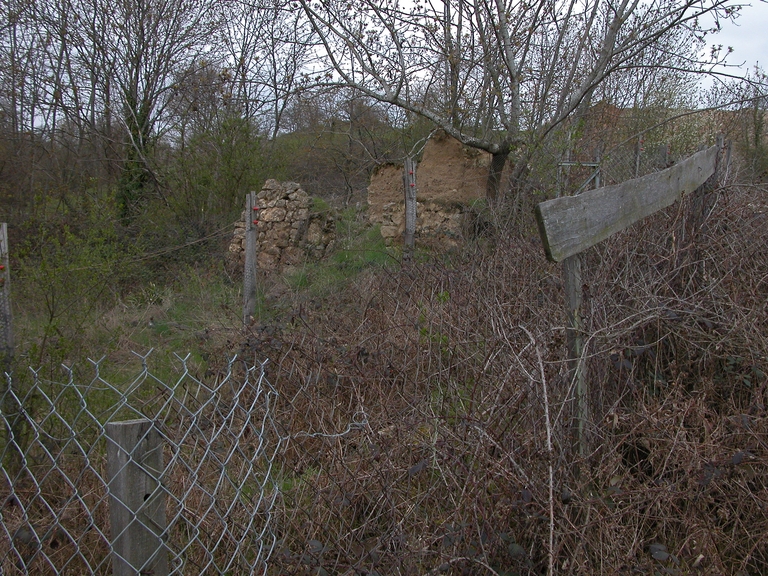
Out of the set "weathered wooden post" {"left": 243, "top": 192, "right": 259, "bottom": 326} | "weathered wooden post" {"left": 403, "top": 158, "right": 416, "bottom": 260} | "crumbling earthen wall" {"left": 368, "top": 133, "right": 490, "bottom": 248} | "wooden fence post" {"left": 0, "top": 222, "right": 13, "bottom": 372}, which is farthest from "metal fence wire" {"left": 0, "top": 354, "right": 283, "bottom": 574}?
"crumbling earthen wall" {"left": 368, "top": 133, "right": 490, "bottom": 248}

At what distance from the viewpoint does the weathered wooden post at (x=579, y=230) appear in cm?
225

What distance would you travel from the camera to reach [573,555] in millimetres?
2150

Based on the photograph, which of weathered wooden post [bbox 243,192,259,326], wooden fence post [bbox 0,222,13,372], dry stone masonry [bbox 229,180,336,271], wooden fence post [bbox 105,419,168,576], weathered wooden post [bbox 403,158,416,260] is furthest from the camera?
dry stone masonry [bbox 229,180,336,271]

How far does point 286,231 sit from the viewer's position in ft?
33.5

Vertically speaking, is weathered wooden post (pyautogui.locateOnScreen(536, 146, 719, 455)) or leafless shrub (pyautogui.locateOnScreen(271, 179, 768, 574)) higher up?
weathered wooden post (pyautogui.locateOnScreen(536, 146, 719, 455))

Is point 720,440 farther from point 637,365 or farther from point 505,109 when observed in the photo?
point 505,109

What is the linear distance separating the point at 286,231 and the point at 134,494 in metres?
8.82

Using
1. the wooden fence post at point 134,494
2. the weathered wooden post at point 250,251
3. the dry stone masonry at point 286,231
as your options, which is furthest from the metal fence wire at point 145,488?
the dry stone masonry at point 286,231

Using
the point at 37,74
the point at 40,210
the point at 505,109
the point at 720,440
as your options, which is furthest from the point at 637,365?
the point at 37,74

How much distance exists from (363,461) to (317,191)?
15560 millimetres

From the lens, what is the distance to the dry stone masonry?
33.3 ft

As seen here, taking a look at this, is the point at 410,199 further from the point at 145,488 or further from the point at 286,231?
the point at 145,488

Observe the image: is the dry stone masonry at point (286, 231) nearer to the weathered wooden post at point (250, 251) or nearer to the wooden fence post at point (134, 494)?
the weathered wooden post at point (250, 251)

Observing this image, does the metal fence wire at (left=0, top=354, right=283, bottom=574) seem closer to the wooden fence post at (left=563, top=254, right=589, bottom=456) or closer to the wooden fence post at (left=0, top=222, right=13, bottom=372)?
the wooden fence post at (left=0, top=222, right=13, bottom=372)
